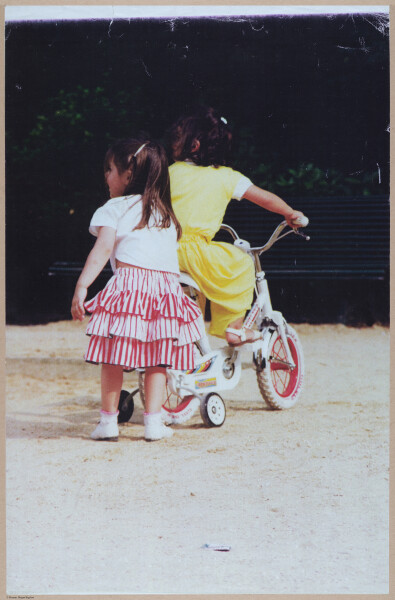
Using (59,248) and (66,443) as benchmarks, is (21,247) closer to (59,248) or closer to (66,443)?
(59,248)

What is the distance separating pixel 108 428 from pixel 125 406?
360 millimetres

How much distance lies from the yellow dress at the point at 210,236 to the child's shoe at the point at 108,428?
66cm

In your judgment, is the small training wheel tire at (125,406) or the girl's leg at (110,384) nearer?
the girl's leg at (110,384)

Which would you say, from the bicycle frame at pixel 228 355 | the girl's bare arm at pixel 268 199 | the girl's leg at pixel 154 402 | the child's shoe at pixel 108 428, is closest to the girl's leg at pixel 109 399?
the child's shoe at pixel 108 428

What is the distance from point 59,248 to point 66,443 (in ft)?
9.27

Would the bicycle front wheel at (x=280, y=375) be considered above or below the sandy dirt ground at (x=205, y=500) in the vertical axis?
above

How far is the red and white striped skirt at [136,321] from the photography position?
320cm

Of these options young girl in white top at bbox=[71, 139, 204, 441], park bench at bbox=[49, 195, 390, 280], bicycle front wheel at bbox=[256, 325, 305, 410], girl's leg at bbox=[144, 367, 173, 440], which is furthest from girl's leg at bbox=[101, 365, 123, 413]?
park bench at bbox=[49, 195, 390, 280]

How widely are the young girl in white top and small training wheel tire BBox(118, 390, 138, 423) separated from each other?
12.3 inches

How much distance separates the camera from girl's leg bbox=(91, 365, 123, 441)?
10.8 feet

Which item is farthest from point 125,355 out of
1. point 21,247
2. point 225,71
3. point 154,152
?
point 21,247

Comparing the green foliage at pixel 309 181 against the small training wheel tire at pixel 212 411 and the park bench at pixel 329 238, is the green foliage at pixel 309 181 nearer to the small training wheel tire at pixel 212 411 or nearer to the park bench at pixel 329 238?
the park bench at pixel 329 238

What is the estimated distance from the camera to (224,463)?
2977mm

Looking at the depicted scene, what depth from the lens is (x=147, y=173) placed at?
3.30 meters
